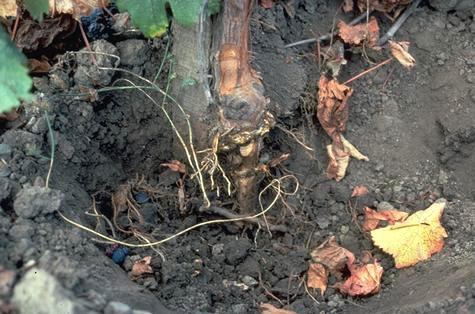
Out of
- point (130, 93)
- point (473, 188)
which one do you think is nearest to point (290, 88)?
point (130, 93)

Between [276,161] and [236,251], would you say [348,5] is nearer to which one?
[276,161]

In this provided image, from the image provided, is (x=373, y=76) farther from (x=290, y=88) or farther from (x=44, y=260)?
(x=44, y=260)

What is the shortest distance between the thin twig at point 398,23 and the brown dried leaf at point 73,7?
43.9 inches

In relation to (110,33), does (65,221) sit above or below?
below

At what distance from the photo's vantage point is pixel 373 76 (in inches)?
105

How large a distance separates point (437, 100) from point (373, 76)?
0.25 meters

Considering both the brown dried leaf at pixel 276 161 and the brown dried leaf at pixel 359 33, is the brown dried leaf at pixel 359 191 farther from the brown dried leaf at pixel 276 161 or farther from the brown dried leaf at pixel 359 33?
the brown dried leaf at pixel 359 33

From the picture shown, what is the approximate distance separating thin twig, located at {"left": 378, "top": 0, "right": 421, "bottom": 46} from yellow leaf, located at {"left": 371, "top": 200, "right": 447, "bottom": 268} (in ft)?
2.46

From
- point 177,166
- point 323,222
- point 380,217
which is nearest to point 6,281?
point 177,166

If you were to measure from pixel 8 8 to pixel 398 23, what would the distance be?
1462mm

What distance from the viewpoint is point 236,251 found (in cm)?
218

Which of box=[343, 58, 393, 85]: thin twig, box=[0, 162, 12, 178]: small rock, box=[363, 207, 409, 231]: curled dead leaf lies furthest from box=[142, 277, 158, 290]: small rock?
box=[343, 58, 393, 85]: thin twig

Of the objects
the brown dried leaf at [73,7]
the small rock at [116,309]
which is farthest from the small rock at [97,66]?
the small rock at [116,309]

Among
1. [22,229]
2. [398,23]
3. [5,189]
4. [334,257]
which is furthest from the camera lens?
[398,23]
